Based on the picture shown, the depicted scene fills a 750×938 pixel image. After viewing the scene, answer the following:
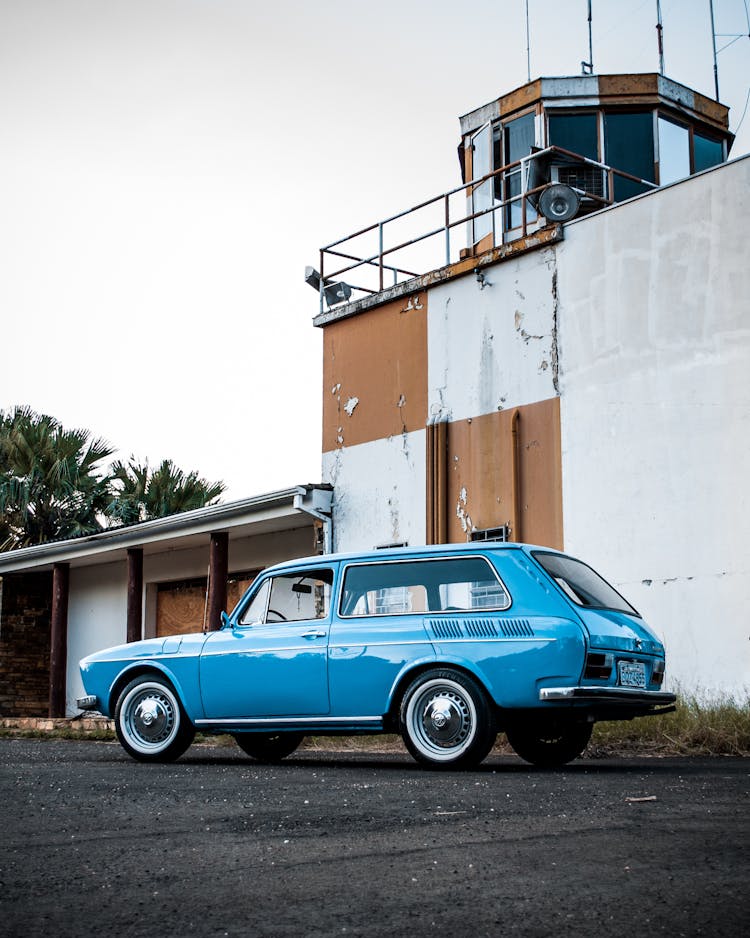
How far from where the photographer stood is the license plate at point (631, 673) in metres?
7.85

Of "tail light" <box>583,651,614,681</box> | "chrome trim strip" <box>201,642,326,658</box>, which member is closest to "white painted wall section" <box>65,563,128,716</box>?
"chrome trim strip" <box>201,642,326,658</box>

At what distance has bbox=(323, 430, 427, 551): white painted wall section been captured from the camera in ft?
51.5

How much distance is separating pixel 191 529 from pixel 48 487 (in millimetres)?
11739

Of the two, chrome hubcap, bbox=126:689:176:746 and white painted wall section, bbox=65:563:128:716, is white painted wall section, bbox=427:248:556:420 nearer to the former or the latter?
chrome hubcap, bbox=126:689:176:746

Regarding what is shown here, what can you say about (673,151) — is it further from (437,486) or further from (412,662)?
(412,662)

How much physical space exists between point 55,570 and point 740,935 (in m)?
19.5

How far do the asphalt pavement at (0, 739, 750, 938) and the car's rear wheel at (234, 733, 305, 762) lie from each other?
7.67 ft

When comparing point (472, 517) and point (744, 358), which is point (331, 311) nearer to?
point (472, 517)

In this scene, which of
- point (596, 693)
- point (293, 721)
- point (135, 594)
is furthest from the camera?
point (135, 594)

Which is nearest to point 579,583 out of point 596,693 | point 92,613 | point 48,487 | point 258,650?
point 596,693

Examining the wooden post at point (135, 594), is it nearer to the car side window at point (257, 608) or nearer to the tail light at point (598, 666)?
the car side window at point (257, 608)

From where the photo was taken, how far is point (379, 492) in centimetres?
1620

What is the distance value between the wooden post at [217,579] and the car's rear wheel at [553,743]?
9.01m

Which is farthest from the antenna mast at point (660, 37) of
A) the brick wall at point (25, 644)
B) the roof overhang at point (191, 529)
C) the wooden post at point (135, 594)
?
the brick wall at point (25, 644)
